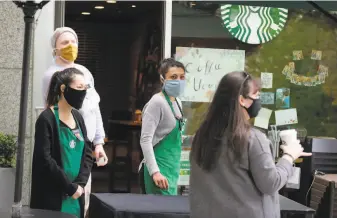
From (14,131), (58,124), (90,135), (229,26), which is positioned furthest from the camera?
(229,26)

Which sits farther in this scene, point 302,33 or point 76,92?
point 302,33

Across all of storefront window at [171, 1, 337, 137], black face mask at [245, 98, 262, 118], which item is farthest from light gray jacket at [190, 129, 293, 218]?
storefront window at [171, 1, 337, 137]

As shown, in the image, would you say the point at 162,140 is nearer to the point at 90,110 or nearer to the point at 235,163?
the point at 90,110

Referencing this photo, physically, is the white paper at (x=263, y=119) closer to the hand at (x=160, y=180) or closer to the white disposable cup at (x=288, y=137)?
the hand at (x=160, y=180)

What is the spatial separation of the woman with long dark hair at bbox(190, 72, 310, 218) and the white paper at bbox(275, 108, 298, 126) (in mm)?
4216

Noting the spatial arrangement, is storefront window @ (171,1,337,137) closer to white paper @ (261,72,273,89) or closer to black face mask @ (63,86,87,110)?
white paper @ (261,72,273,89)

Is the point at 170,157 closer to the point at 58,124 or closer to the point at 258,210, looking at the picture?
the point at 58,124

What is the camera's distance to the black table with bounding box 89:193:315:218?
4465 millimetres

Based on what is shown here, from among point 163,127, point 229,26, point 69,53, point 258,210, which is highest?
point 229,26

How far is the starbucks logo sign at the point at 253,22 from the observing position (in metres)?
7.58

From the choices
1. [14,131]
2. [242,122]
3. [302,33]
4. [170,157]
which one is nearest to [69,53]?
[170,157]

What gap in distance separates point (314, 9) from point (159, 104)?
3174 mm

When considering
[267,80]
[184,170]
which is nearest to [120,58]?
[184,170]

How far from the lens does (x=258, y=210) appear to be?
3508 mm
